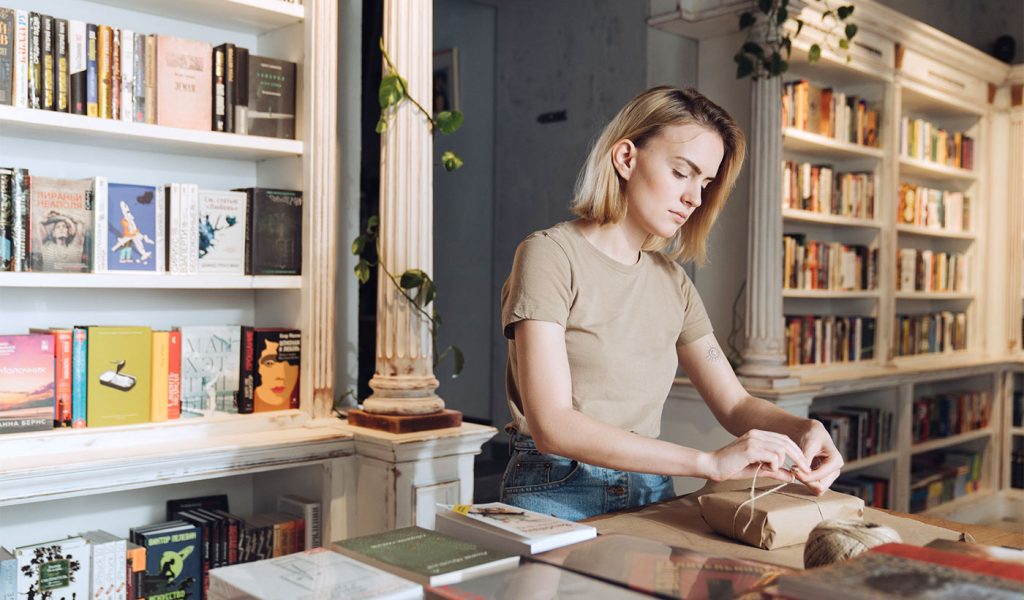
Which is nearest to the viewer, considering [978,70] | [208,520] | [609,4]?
[208,520]

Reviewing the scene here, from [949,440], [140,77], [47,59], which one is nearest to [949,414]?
[949,440]

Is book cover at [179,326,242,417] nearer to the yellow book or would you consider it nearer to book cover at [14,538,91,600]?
the yellow book

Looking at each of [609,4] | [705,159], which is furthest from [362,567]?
[609,4]

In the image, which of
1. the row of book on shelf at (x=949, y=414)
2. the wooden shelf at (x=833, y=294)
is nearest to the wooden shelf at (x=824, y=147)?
the wooden shelf at (x=833, y=294)

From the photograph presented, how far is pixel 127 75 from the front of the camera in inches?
90.7

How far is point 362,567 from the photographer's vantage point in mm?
1015

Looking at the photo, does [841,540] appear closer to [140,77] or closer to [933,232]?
[140,77]

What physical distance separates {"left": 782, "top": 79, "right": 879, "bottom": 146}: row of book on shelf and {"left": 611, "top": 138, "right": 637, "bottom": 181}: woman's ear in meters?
2.50

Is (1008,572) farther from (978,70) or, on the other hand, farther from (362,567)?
(978,70)

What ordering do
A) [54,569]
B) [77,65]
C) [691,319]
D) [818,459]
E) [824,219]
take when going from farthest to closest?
[824,219], [77,65], [54,569], [691,319], [818,459]

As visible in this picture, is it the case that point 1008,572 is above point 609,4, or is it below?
below

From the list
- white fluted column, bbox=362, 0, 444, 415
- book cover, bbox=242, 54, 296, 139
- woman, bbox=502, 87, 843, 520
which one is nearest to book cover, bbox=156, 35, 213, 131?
book cover, bbox=242, 54, 296, 139

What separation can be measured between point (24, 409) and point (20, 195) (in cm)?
50

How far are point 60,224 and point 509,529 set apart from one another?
1.61 m
